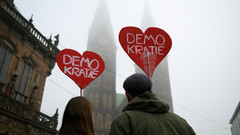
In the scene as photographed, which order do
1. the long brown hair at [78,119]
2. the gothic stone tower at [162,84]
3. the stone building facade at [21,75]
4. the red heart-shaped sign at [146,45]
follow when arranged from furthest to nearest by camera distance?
the gothic stone tower at [162,84] < the stone building facade at [21,75] < the red heart-shaped sign at [146,45] < the long brown hair at [78,119]

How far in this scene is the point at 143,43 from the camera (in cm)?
450

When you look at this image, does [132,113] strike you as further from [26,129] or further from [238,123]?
[238,123]

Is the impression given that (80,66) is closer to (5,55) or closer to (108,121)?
(5,55)

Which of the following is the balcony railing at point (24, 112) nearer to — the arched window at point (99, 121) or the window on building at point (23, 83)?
the window on building at point (23, 83)

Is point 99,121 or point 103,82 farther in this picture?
point 103,82

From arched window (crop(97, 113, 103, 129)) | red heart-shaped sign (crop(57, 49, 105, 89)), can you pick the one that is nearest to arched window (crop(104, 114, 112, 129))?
arched window (crop(97, 113, 103, 129))

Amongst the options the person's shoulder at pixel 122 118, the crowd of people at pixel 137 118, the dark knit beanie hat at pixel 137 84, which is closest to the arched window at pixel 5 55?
the crowd of people at pixel 137 118

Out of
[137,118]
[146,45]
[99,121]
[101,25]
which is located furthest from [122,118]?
[101,25]

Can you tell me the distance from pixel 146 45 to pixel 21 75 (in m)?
9.55

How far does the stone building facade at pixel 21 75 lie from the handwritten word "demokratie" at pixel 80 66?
551 cm

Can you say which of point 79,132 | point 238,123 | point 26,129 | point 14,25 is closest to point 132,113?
point 79,132

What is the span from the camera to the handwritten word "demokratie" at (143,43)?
14.5 ft

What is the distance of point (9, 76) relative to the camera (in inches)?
418

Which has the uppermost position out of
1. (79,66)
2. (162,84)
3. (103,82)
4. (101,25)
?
(101,25)
